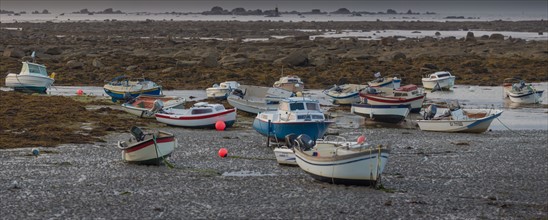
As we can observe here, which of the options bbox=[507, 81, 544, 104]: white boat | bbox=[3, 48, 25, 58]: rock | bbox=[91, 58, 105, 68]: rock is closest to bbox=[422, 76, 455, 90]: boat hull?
bbox=[507, 81, 544, 104]: white boat

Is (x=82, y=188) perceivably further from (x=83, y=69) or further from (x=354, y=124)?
(x=83, y=69)

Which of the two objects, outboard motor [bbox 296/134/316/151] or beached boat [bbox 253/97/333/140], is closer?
outboard motor [bbox 296/134/316/151]

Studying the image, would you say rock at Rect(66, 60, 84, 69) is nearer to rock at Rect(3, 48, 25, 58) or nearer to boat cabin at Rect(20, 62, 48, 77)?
rock at Rect(3, 48, 25, 58)

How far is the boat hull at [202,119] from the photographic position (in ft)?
111

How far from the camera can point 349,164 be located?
72.9 feet

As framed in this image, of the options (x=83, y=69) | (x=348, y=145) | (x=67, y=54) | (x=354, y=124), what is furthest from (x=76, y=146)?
(x=67, y=54)

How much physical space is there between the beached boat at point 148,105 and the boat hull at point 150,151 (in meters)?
10.8

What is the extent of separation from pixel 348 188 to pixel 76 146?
1112 centimetres

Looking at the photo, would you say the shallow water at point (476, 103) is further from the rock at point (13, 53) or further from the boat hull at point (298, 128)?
the rock at point (13, 53)

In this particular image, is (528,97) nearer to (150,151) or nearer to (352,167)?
(352,167)

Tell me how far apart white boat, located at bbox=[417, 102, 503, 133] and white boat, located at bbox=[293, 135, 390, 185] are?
12.3 m

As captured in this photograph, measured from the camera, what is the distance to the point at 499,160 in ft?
90.3

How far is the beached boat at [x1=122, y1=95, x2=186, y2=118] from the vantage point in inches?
1442

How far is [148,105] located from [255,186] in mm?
15999
